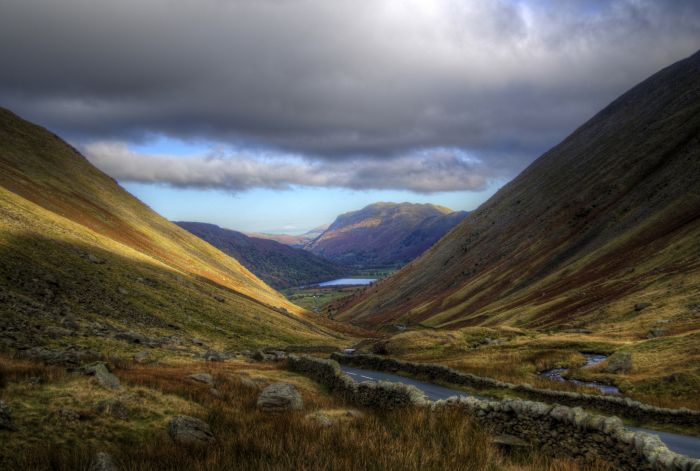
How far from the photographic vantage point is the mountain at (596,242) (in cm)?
6316

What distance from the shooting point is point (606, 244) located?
97438 millimetres

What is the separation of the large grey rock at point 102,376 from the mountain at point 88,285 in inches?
353

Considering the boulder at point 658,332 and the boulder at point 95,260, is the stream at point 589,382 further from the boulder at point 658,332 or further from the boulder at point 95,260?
the boulder at point 95,260

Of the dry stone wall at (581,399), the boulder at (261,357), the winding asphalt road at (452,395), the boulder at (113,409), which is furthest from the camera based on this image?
the boulder at (261,357)

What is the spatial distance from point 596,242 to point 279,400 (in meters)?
106

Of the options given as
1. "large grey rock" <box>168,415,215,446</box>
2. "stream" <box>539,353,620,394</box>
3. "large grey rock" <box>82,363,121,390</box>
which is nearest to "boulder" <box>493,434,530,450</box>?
"large grey rock" <box>168,415,215,446</box>

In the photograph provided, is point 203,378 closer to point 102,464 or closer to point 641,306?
point 102,464

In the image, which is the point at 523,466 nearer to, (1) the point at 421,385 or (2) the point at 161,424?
(2) the point at 161,424

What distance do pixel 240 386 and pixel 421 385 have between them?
16556 millimetres

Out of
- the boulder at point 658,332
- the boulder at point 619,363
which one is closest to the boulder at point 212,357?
the boulder at point 619,363

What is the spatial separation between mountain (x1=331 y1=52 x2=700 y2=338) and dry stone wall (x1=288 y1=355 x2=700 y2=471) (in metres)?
36.7

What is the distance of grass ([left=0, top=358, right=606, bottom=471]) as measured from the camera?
8.83 meters

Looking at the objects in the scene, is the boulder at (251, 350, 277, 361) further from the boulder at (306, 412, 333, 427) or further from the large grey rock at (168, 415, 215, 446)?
the large grey rock at (168, 415, 215, 446)

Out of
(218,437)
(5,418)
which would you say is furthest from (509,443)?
(5,418)
